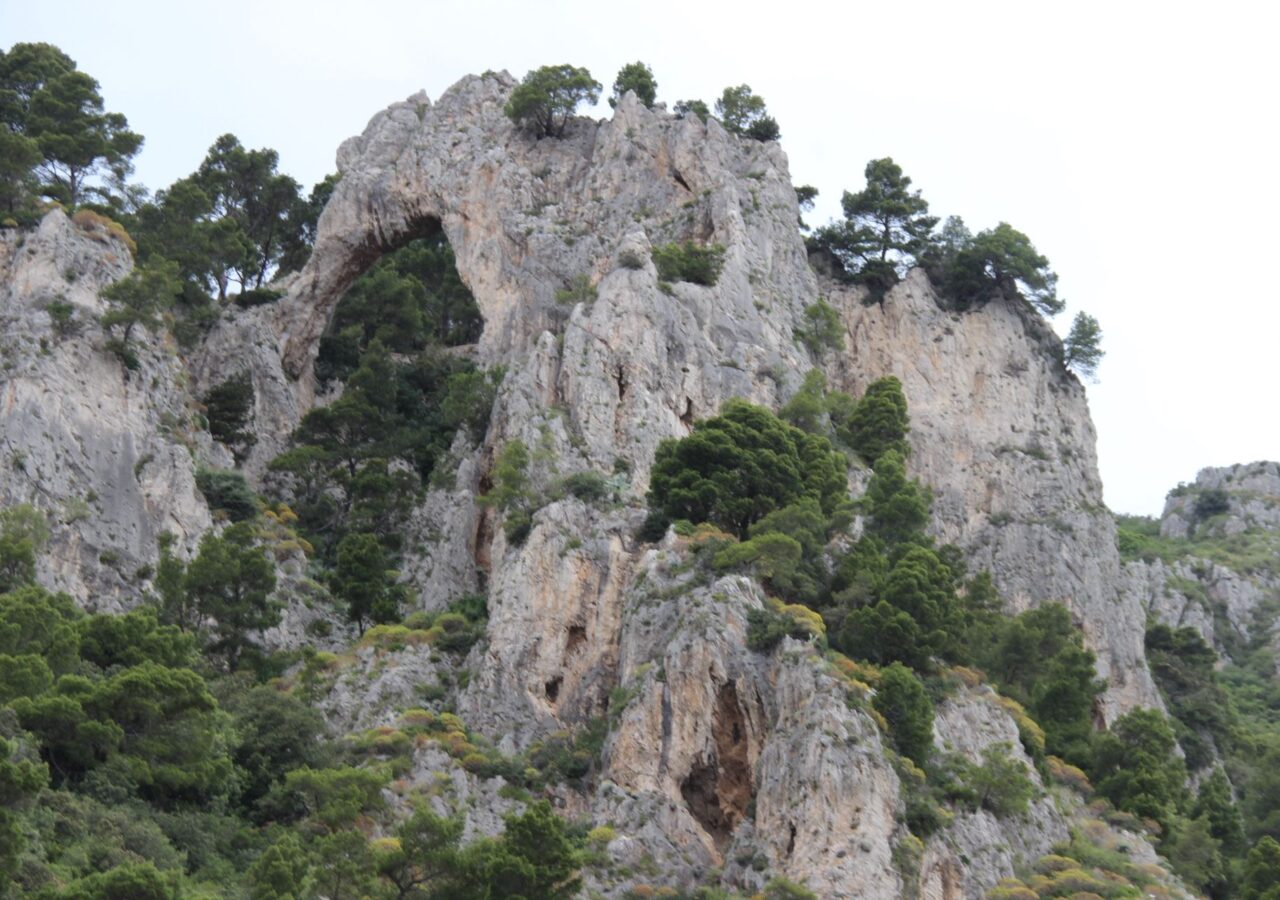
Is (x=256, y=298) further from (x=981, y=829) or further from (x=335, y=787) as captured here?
(x=981, y=829)

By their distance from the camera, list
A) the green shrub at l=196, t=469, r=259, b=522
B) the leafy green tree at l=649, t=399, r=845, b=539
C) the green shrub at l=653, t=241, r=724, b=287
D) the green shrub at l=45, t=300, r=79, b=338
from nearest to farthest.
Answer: the leafy green tree at l=649, t=399, r=845, b=539
the green shrub at l=45, t=300, r=79, b=338
the green shrub at l=196, t=469, r=259, b=522
the green shrub at l=653, t=241, r=724, b=287

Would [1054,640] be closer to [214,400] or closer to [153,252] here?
[214,400]

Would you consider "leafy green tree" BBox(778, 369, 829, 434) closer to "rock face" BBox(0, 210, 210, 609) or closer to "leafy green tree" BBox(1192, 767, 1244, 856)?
"leafy green tree" BBox(1192, 767, 1244, 856)

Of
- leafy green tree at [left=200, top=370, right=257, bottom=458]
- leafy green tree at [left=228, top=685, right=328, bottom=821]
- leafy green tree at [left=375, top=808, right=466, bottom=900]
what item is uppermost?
leafy green tree at [left=200, top=370, right=257, bottom=458]

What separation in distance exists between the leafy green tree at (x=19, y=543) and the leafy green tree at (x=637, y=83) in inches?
1778

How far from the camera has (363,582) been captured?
250 feet

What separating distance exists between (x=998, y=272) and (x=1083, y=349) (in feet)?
20.9

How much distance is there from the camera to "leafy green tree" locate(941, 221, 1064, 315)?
101 metres

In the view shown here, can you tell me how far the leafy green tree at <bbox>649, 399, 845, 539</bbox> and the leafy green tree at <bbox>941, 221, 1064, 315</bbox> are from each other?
2836 cm

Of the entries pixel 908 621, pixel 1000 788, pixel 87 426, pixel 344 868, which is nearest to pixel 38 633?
pixel 344 868

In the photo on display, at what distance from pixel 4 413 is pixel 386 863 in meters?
32.2

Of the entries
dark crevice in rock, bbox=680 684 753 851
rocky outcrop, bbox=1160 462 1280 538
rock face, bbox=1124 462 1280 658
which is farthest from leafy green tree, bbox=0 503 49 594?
rocky outcrop, bbox=1160 462 1280 538

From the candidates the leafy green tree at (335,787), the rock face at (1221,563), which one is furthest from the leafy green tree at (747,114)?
the leafy green tree at (335,787)

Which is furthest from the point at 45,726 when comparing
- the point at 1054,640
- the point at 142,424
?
the point at 1054,640
